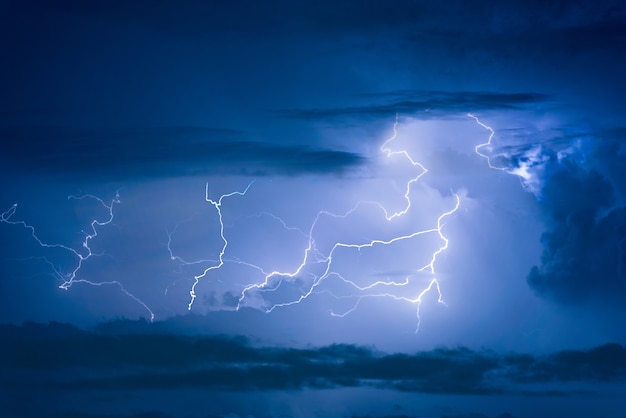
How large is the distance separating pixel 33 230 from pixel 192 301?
316 centimetres

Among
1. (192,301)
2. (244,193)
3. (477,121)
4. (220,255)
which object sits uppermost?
(477,121)

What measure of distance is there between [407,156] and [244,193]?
2.93 m

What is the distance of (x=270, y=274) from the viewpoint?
12.3 m

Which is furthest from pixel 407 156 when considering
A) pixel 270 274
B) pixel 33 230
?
pixel 33 230

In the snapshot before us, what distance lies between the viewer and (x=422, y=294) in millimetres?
12031

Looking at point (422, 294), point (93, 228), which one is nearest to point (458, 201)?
point (422, 294)

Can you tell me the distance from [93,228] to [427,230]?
5.92 metres

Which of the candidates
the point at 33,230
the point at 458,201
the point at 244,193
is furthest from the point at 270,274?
the point at 33,230

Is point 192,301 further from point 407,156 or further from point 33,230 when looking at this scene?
point 407,156

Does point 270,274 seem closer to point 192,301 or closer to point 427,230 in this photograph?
point 192,301

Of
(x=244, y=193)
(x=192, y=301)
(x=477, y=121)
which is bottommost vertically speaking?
(x=192, y=301)

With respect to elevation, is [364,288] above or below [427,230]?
below

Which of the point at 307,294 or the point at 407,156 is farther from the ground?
the point at 407,156

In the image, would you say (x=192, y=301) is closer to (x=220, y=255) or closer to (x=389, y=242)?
(x=220, y=255)
